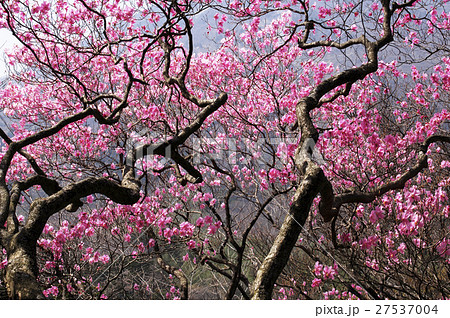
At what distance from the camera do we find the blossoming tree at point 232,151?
2.55 metres

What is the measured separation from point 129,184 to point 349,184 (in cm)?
419

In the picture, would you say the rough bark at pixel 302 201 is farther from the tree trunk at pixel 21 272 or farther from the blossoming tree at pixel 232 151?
the tree trunk at pixel 21 272

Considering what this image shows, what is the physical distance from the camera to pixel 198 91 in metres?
7.85

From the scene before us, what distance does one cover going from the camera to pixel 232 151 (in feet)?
22.7

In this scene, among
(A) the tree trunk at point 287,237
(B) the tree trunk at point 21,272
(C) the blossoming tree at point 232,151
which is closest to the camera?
(B) the tree trunk at point 21,272

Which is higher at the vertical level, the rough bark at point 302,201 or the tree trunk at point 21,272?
the rough bark at point 302,201

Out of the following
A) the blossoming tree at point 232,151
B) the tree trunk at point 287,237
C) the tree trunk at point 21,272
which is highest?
the blossoming tree at point 232,151

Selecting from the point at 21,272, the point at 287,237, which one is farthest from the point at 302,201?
the point at 21,272

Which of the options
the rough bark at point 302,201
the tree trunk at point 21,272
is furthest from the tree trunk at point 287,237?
the tree trunk at point 21,272

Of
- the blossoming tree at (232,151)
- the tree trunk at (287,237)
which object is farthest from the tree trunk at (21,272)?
the tree trunk at (287,237)

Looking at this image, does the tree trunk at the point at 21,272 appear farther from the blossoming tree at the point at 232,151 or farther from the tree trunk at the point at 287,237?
the tree trunk at the point at 287,237

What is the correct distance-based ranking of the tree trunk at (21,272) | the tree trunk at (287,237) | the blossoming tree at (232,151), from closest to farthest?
the tree trunk at (21,272)
the tree trunk at (287,237)
the blossoming tree at (232,151)

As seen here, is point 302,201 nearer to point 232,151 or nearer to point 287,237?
point 287,237

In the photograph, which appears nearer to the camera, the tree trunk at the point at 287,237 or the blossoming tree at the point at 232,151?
the tree trunk at the point at 287,237
